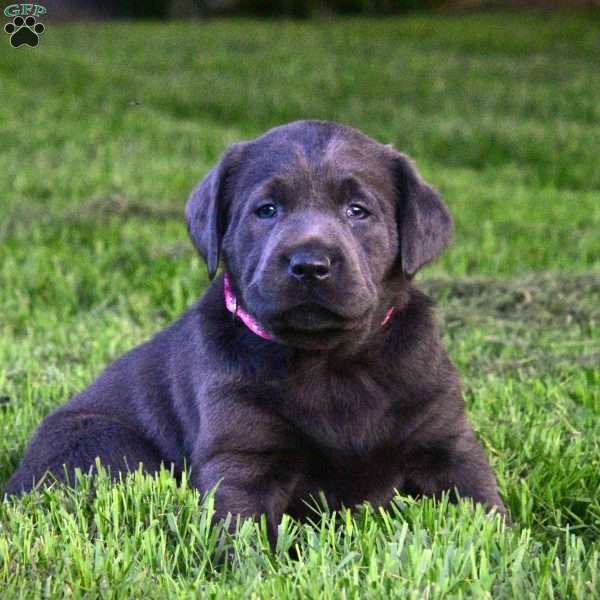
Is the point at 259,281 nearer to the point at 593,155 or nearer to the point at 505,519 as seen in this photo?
the point at 505,519

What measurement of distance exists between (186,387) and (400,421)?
31.4 inches

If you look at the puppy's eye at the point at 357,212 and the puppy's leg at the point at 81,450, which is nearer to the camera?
the puppy's eye at the point at 357,212

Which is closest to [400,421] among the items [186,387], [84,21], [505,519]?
[505,519]

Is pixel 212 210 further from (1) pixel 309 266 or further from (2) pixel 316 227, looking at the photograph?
(1) pixel 309 266

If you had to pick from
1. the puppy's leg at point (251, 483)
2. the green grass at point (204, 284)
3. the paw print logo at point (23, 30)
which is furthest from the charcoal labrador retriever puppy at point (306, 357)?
the paw print logo at point (23, 30)

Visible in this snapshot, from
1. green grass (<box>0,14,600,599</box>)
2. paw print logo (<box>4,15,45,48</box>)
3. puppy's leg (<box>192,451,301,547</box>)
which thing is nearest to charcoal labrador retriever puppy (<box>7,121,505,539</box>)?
puppy's leg (<box>192,451,301,547</box>)

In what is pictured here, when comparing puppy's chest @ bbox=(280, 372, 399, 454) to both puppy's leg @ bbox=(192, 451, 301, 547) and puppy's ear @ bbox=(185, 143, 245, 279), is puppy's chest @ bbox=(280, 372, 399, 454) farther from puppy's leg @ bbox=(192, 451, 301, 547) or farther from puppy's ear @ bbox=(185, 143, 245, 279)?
puppy's ear @ bbox=(185, 143, 245, 279)

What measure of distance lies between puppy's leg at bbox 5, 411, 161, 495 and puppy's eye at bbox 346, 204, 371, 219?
113 centimetres

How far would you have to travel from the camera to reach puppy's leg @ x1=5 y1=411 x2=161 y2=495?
3.97 m

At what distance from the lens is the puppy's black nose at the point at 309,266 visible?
3.40 m

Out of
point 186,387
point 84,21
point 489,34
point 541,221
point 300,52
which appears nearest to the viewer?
point 186,387

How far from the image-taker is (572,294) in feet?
22.9

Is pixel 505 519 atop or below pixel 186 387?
below

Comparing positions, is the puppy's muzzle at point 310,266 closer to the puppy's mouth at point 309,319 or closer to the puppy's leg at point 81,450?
the puppy's mouth at point 309,319
